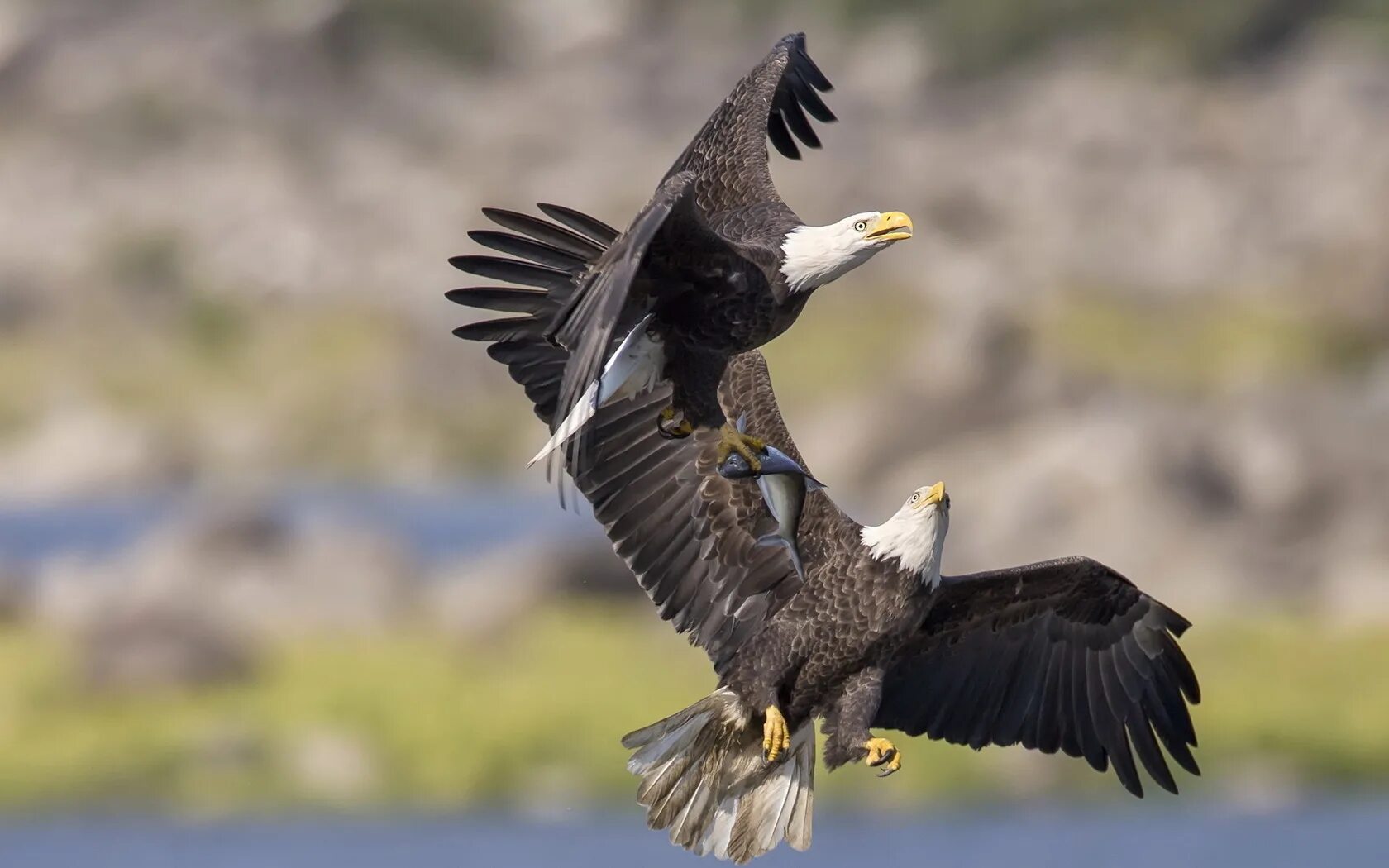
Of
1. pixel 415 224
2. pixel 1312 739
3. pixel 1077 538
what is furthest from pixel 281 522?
pixel 415 224

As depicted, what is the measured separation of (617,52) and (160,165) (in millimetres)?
5922

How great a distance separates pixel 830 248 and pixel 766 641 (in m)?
1.12

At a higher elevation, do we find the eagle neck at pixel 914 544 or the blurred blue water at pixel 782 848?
the blurred blue water at pixel 782 848

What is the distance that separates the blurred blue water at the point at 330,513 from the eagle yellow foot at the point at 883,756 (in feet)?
56.8

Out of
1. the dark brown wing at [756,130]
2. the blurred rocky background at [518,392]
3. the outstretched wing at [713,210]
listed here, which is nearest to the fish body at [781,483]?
the outstretched wing at [713,210]

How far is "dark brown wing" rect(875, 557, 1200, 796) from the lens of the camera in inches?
271

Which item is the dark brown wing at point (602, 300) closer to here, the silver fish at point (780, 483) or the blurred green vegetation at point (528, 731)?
the silver fish at point (780, 483)

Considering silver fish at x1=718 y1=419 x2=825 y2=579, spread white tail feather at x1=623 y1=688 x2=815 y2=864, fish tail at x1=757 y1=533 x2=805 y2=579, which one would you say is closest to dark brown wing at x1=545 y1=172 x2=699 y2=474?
silver fish at x1=718 y1=419 x2=825 y2=579

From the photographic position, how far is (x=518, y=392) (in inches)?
1107

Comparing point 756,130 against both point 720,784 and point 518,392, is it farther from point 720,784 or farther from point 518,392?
point 518,392

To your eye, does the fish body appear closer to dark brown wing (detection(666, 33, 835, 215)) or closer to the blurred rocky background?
dark brown wing (detection(666, 33, 835, 215))

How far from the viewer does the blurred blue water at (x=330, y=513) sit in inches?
986

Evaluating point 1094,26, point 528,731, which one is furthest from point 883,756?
point 1094,26

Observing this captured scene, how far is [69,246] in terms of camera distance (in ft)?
105
